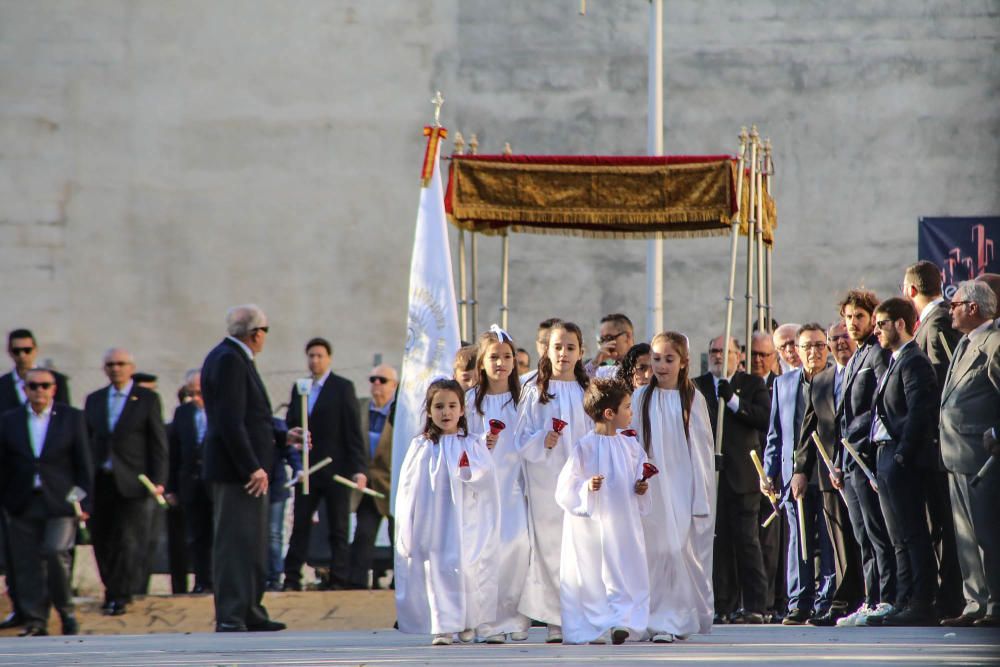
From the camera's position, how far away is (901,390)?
9367 millimetres

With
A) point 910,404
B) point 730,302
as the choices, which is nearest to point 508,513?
point 910,404

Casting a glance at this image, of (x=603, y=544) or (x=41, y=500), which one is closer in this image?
(x=603, y=544)

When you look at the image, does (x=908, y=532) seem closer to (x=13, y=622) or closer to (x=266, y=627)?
(x=266, y=627)

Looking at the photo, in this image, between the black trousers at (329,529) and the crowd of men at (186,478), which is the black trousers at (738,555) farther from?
the black trousers at (329,529)

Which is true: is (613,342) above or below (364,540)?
above

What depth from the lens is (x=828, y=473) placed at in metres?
10.1

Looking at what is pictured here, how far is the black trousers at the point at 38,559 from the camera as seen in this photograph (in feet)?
35.7

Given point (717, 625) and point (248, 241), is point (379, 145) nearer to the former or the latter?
point (248, 241)

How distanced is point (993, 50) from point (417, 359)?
33.0 ft

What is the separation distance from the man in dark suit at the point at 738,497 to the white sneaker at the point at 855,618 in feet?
5.02

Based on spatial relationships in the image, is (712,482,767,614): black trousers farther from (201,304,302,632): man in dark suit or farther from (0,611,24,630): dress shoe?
(0,611,24,630): dress shoe

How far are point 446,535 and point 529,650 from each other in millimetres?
957

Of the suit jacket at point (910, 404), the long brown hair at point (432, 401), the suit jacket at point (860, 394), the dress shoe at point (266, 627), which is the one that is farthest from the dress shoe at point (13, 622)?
the suit jacket at point (910, 404)

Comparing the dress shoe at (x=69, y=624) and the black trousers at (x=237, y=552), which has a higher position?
the black trousers at (x=237, y=552)
